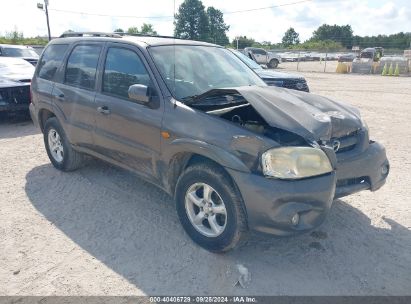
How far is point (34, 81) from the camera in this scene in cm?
527

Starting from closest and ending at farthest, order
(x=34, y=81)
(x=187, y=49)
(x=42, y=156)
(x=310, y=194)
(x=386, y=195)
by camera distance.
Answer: (x=310, y=194), (x=187, y=49), (x=386, y=195), (x=34, y=81), (x=42, y=156)

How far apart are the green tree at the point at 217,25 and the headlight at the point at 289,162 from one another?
189 feet

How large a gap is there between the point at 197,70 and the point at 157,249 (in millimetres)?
1874

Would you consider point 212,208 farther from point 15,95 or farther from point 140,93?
point 15,95

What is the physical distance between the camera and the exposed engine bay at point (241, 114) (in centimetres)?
293

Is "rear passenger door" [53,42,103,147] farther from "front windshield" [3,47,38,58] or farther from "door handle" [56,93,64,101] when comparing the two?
"front windshield" [3,47,38,58]

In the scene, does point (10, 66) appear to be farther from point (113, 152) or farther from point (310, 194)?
point (310, 194)

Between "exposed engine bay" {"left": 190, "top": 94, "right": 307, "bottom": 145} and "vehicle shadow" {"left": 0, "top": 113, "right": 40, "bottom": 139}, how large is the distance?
5558 mm

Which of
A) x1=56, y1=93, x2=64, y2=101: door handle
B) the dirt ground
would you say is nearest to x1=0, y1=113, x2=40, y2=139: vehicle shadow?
the dirt ground

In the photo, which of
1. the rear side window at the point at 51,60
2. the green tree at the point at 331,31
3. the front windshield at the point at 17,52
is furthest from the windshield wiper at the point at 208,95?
the green tree at the point at 331,31

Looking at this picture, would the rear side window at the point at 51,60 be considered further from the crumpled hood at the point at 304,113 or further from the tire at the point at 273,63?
the tire at the point at 273,63

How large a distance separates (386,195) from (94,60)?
12.6ft

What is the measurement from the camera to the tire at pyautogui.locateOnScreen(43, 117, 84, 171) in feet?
16.0

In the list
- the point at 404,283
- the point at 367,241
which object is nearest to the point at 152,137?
the point at 367,241
